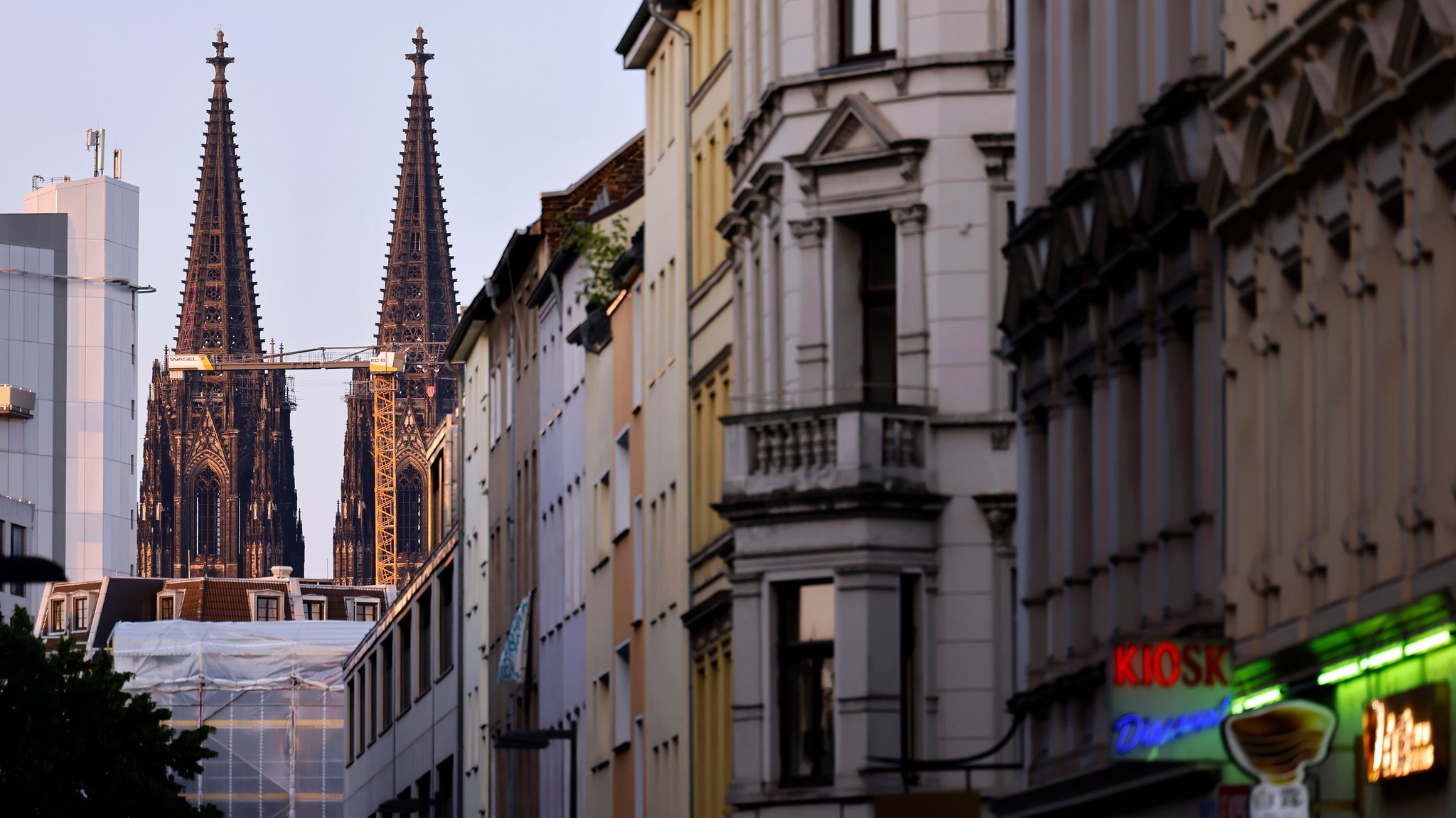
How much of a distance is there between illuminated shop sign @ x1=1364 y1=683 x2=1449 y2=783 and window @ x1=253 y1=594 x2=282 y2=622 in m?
142

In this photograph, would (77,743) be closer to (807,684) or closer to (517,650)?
(517,650)

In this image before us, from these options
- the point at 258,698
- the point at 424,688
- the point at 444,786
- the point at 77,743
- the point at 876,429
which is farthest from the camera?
the point at 258,698

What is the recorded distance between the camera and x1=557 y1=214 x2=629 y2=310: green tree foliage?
48406 mm

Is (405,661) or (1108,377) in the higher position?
(405,661)

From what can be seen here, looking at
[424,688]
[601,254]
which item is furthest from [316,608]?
[601,254]

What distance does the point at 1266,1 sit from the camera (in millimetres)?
19250

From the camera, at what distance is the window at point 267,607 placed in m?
157

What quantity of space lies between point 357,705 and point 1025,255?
8039 centimetres

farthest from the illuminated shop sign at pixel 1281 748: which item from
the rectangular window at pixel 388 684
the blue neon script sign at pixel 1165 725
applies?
the rectangular window at pixel 388 684

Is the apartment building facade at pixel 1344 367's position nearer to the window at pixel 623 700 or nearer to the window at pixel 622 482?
the window at pixel 622 482

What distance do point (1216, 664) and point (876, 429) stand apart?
12.1 metres

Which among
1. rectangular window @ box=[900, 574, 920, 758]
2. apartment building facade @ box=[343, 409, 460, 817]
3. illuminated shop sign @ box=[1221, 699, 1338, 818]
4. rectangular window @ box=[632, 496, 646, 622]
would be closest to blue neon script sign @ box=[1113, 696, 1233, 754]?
illuminated shop sign @ box=[1221, 699, 1338, 818]

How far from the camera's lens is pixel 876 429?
1221 inches

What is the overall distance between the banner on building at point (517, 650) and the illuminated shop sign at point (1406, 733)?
43.8 m
